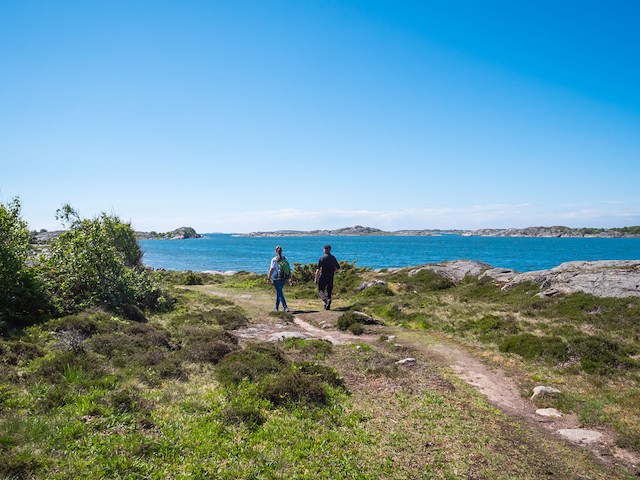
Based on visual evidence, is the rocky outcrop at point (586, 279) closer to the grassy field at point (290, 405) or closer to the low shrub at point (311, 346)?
the grassy field at point (290, 405)

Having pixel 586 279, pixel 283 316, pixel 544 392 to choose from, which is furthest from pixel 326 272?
pixel 586 279

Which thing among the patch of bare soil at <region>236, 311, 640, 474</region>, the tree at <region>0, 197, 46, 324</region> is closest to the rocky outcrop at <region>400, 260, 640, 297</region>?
the patch of bare soil at <region>236, 311, 640, 474</region>

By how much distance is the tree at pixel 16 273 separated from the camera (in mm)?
13547

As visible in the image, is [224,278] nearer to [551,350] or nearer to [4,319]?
[4,319]

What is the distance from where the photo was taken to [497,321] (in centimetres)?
1689

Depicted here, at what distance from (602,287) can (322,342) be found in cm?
1537

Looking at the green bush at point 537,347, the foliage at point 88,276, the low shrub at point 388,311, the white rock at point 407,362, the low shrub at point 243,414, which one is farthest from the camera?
the low shrub at point 388,311

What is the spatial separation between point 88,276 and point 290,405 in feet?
44.8

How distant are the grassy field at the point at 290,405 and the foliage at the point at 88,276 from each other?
6.27ft

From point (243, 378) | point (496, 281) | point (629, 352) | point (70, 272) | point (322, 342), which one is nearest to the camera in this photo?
point (243, 378)

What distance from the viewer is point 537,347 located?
13148mm

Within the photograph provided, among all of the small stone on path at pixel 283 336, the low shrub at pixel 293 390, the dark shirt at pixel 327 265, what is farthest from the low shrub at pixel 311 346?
the dark shirt at pixel 327 265

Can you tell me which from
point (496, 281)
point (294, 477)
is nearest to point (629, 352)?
point (294, 477)

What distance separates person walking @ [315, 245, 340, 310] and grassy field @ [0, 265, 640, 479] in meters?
7.55
